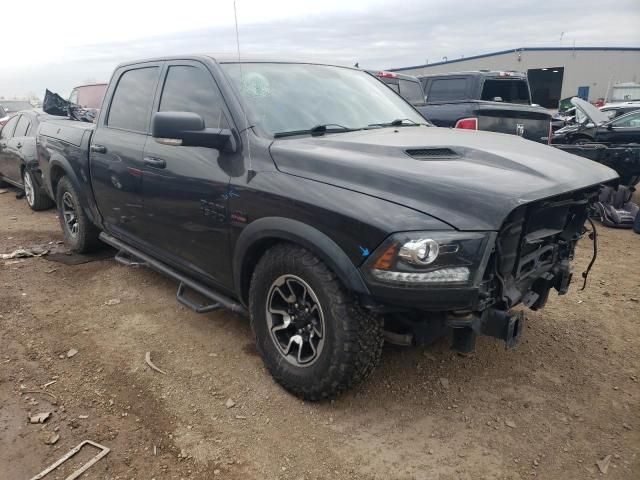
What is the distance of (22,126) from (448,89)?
305 inches

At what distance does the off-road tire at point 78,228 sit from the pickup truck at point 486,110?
195 inches

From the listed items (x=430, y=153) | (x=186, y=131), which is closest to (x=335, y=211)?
(x=430, y=153)

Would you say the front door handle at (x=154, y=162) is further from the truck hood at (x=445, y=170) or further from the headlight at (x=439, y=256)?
the headlight at (x=439, y=256)

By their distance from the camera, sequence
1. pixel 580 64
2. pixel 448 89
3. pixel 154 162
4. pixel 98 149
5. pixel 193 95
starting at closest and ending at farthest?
pixel 193 95, pixel 154 162, pixel 98 149, pixel 448 89, pixel 580 64

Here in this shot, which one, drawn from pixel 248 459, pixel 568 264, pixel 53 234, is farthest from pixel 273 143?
pixel 53 234

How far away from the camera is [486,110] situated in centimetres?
749

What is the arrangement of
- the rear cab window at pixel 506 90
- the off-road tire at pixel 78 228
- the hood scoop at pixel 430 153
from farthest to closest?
1. the rear cab window at pixel 506 90
2. the off-road tire at pixel 78 228
3. the hood scoop at pixel 430 153

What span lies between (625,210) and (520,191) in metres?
5.67

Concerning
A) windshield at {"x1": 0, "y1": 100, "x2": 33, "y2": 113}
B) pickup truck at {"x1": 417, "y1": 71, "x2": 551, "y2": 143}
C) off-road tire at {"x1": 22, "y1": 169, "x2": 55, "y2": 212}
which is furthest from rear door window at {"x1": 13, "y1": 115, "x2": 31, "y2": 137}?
windshield at {"x1": 0, "y1": 100, "x2": 33, "y2": 113}

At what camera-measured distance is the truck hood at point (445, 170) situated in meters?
2.26

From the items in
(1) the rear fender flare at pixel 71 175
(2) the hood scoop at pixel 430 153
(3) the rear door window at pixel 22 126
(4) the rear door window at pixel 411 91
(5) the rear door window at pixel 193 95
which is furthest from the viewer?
(4) the rear door window at pixel 411 91

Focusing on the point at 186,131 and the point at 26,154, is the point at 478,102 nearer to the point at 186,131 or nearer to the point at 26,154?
the point at 186,131

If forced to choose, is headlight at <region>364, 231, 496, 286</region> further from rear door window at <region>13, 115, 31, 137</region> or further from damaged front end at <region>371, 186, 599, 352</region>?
rear door window at <region>13, 115, 31, 137</region>

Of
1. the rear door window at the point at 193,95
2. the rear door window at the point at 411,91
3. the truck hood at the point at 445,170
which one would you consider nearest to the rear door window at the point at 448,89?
the rear door window at the point at 411,91
